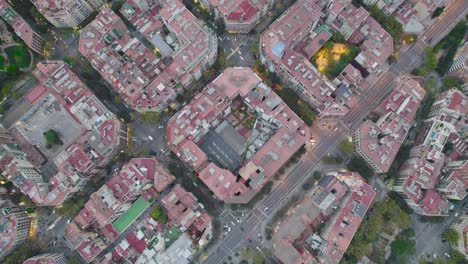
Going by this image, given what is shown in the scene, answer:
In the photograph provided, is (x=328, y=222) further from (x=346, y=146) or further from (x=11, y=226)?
(x=11, y=226)

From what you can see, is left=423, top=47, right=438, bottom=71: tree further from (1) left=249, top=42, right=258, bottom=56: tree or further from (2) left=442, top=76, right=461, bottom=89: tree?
(1) left=249, top=42, right=258, bottom=56: tree

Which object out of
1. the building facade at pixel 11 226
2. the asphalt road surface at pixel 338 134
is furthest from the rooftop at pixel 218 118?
the building facade at pixel 11 226

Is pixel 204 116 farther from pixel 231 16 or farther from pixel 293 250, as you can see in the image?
pixel 293 250

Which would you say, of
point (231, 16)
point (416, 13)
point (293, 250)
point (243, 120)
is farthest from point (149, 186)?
point (416, 13)

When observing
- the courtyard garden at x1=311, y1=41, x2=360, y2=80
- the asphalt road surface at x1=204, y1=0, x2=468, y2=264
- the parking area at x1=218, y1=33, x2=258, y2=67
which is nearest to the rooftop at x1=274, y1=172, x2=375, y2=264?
the asphalt road surface at x1=204, y1=0, x2=468, y2=264

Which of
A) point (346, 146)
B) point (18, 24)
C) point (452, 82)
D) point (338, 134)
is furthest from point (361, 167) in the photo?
point (18, 24)
